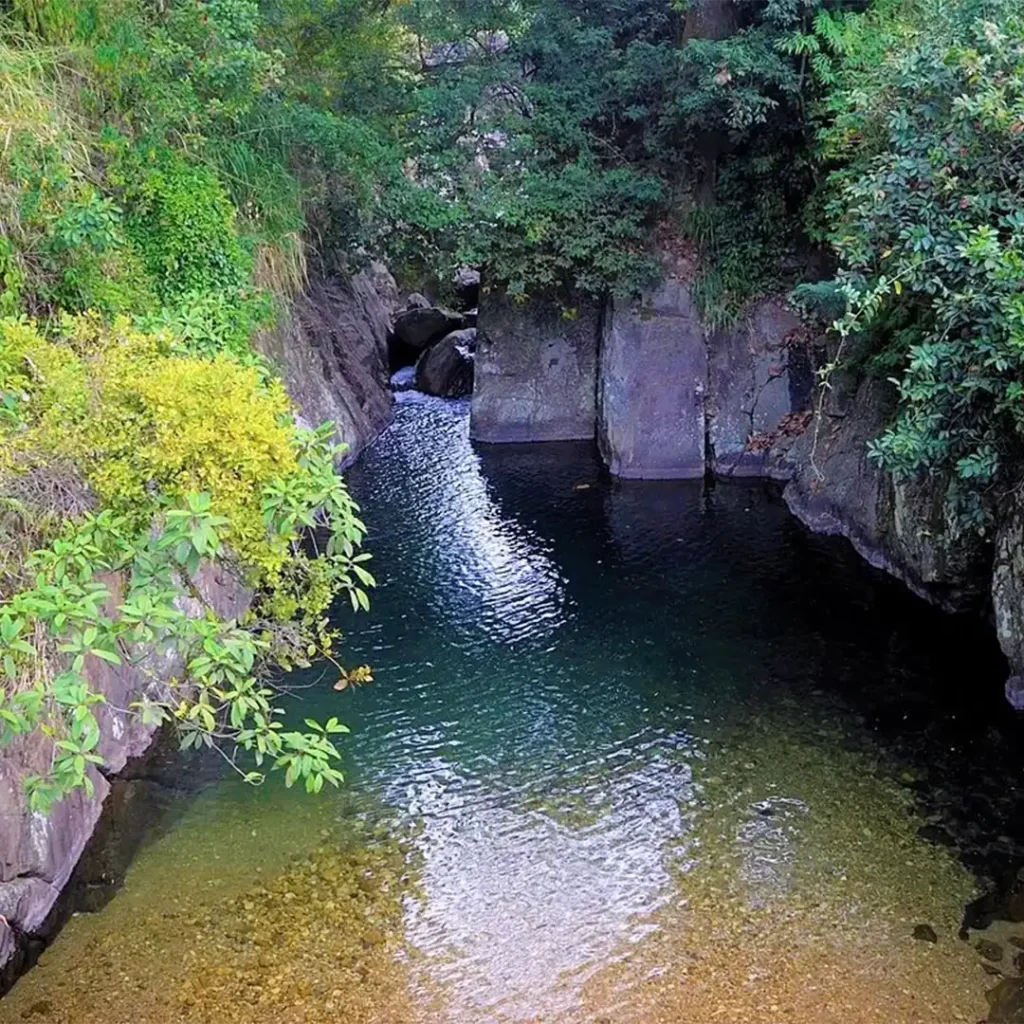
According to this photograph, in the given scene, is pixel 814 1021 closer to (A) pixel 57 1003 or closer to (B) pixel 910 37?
(A) pixel 57 1003

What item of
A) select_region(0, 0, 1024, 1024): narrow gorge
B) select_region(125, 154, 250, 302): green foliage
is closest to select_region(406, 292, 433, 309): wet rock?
select_region(0, 0, 1024, 1024): narrow gorge

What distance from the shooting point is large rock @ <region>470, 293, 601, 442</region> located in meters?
17.1

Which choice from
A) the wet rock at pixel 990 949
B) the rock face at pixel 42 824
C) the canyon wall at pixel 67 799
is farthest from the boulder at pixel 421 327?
the wet rock at pixel 990 949

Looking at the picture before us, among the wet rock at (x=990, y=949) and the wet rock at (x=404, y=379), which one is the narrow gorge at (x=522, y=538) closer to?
the wet rock at (x=990, y=949)

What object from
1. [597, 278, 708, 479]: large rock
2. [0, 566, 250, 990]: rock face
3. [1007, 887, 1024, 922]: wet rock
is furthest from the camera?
[597, 278, 708, 479]: large rock

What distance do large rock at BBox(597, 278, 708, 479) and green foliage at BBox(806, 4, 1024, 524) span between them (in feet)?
22.3

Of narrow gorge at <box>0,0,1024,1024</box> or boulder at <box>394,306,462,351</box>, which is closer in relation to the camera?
narrow gorge at <box>0,0,1024,1024</box>

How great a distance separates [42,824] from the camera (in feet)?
20.6

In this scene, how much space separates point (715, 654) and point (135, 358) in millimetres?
6198

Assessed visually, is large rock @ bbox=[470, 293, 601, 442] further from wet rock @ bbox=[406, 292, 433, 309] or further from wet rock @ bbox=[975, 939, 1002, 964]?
wet rock @ bbox=[975, 939, 1002, 964]

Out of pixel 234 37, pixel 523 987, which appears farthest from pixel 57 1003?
pixel 234 37

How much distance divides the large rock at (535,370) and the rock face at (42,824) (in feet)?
34.0

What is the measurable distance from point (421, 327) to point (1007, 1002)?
19765 mm

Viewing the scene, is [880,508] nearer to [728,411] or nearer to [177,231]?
[728,411]
